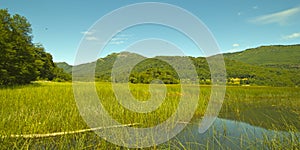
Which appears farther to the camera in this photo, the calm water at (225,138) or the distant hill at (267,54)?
the distant hill at (267,54)

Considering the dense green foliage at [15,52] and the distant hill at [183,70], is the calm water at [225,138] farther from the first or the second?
the dense green foliage at [15,52]

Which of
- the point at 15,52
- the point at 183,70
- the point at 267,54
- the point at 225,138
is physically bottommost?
the point at 225,138

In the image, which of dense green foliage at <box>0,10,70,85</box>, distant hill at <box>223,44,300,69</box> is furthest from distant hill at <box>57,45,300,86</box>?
dense green foliage at <box>0,10,70,85</box>

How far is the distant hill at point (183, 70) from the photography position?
991 cm

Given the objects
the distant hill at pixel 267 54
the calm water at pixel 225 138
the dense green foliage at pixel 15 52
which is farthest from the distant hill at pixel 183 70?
the dense green foliage at pixel 15 52

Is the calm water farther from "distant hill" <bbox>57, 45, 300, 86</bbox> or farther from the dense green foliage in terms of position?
the dense green foliage

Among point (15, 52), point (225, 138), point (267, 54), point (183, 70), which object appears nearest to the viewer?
point (225, 138)

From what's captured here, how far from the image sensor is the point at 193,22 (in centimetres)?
595

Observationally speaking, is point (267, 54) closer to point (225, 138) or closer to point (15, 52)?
point (15, 52)

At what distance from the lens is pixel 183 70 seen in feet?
37.0

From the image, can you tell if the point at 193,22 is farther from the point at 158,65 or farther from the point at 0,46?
the point at 0,46

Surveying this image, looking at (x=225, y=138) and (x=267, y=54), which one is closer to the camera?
(x=225, y=138)

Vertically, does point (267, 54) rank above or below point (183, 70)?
above

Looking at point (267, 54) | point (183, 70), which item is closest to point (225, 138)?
point (183, 70)
